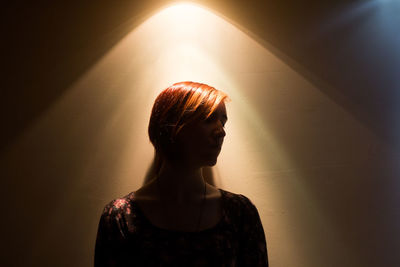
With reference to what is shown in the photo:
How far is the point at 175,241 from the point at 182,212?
0.08 meters

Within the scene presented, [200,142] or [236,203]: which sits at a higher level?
[200,142]

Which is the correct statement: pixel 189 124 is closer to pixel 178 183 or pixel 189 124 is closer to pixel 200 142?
pixel 200 142

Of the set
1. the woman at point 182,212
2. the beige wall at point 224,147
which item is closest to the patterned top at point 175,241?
the woman at point 182,212

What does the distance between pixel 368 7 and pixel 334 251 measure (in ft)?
3.17

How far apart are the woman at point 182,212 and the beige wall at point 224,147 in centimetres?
15

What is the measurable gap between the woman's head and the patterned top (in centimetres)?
20

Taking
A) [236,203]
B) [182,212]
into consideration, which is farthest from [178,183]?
[236,203]

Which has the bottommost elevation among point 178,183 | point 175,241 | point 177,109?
point 175,241

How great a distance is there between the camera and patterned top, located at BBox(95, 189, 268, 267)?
0.81 meters

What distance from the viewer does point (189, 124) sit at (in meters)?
0.83

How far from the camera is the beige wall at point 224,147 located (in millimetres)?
1003

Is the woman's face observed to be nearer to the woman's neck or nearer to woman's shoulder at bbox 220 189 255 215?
the woman's neck

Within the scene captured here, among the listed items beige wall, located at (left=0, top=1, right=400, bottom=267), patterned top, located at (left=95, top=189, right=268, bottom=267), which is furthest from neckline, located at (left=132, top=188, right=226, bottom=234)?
beige wall, located at (left=0, top=1, right=400, bottom=267)

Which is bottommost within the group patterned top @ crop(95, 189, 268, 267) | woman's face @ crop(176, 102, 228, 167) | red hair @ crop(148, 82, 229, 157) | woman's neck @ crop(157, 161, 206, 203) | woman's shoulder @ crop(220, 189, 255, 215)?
patterned top @ crop(95, 189, 268, 267)
